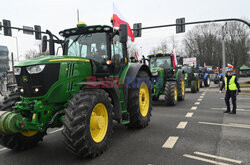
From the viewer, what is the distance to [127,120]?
17.6 ft

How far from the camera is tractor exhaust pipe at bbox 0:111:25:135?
3.46 m

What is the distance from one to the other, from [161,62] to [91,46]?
7338 mm

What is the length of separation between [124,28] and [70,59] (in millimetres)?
1300

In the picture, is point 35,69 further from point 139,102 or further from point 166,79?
point 166,79

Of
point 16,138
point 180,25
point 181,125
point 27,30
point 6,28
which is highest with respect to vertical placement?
point 180,25

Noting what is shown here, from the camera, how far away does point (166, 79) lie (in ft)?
36.0

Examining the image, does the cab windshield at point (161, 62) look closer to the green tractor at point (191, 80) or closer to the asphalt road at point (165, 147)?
the green tractor at point (191, 80)

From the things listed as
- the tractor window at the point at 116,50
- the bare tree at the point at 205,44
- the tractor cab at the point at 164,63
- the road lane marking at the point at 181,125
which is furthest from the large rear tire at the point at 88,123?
the bare tree at the point at 205,44

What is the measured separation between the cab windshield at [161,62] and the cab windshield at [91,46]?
23.4 ft

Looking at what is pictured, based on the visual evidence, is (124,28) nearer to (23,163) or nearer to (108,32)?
(108,32)

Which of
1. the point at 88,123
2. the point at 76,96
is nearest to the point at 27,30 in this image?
the point at 76,96

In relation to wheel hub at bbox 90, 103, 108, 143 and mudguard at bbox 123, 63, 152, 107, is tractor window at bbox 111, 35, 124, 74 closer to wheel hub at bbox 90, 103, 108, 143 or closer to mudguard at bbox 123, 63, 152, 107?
mudguard at bbox 123, 63, 152, 107

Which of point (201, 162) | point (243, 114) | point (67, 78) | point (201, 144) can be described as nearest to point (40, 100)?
point (67, 78)

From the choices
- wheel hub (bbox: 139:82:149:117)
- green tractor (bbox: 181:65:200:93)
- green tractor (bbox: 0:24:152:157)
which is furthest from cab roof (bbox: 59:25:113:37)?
green tractor (bbox: 181:65:200:93)
